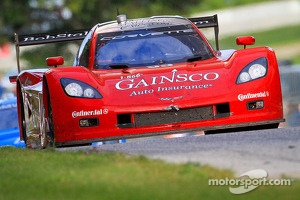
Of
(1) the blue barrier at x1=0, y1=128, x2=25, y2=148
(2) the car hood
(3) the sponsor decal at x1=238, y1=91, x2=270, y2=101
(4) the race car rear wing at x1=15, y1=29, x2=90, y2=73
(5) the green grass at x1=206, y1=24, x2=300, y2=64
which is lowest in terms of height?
(5) the green grass at x1=206, y1=24, x2=300, y2=64

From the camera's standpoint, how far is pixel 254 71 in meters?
11.7

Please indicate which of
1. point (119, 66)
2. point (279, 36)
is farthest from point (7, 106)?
point (279, 36)

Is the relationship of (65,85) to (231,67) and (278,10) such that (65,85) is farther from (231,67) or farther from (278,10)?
(278,10)

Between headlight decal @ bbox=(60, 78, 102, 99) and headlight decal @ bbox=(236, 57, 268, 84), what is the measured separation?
4.80ft

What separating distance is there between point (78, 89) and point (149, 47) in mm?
1575

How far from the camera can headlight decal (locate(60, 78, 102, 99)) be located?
11414 mm

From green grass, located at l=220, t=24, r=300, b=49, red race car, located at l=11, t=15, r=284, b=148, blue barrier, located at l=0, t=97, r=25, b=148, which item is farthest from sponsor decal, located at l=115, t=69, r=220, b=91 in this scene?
green grass, located at l=220, t=24, r=300, b=49

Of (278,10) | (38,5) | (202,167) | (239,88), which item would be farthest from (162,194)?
(278,10)

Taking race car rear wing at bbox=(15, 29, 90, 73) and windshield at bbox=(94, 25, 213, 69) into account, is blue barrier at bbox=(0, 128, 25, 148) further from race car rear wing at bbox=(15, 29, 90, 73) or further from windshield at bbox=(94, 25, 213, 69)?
windshield at bbox=(94, 25, 213, 69)

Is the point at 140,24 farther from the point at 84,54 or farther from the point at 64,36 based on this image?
the point at 64,36

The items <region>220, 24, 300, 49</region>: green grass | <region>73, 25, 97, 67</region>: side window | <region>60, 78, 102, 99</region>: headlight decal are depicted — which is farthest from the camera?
<region>220, 24, 300, 49</region>: green grass

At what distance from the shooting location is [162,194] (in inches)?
294

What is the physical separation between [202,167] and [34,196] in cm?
127

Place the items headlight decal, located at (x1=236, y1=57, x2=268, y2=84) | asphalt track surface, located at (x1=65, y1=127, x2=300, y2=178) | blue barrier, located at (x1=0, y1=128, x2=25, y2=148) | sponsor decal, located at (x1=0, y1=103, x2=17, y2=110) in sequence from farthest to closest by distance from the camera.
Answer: sponsor decal, located at (x1=0, y1=103, x2=17, y2=110) → blue barrier, located at (x1=0, y1=128, x2=25, y2=148) → headlight decal, located at (x1=236, y1=57, x2=268, y2=84) → asphalt track surface, located at (x1=65, y1=127, x2=300, y2=178)
